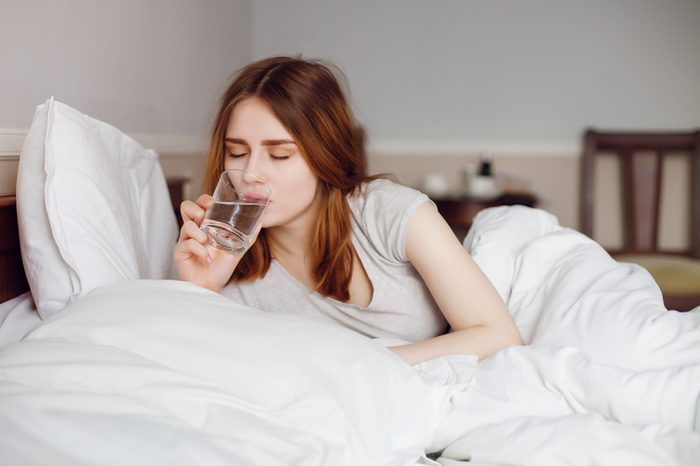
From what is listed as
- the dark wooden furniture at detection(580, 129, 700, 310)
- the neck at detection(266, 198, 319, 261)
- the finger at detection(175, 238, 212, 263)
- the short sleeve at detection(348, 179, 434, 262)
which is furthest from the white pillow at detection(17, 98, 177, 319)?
the dark wooden furniture at detection(580, 129, 700, 310)

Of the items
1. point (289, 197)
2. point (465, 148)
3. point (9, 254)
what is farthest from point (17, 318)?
point (465, 148)

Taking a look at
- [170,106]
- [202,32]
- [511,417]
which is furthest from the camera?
[202,32]

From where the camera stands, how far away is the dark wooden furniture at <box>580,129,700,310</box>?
3580mm

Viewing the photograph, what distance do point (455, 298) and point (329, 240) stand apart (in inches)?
12.7

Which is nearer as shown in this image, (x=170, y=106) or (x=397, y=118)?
(x=170, y=106)

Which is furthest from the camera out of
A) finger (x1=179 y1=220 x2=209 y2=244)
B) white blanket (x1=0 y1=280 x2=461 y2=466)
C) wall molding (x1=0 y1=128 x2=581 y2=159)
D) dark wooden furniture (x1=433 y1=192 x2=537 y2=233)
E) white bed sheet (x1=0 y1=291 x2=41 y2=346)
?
wall molding (x1=0 y1=128 x2=581 y2=159)

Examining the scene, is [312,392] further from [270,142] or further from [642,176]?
[642,176]

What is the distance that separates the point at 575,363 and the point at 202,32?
242cm

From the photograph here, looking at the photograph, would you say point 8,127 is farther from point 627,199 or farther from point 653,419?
point 627,199

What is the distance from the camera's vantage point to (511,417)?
100cm

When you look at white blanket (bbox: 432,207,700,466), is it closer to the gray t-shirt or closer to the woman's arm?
the woman's arm

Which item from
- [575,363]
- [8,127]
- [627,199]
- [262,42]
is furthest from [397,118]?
[575,363]

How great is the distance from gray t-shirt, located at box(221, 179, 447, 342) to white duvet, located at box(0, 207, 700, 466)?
0.34m

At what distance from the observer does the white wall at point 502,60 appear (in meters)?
3.73
